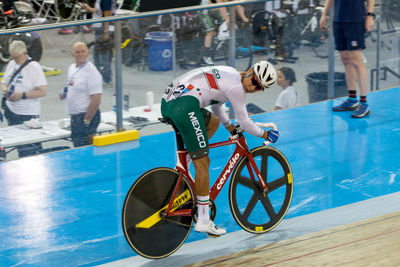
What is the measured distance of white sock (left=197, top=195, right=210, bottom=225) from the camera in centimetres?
555

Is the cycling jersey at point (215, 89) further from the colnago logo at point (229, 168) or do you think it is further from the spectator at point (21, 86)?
the spectator at point (21, 86)

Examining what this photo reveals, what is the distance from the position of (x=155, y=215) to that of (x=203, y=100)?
92 cm

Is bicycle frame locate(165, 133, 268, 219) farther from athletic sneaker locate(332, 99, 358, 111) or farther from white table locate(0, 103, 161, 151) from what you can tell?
athletic sneaker locate(332, 99, 358, 111)

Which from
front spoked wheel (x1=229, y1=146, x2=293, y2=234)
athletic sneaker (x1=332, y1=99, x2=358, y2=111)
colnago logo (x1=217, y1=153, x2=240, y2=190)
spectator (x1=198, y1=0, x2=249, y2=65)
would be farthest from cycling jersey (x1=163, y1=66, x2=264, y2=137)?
athletic sneaker (x1=332, y1=99, x2=358, y2=111)

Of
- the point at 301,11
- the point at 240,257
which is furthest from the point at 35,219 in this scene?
the point at 301,11

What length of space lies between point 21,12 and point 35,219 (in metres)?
9.18

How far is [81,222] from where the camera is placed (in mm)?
6488

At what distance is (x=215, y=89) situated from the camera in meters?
5.48

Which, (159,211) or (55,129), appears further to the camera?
(55,129)

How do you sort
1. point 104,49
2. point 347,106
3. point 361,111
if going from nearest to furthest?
1. point 104,49
2. point 361,111
3. point 347,106

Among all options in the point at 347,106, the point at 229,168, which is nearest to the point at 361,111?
the point at 347,106

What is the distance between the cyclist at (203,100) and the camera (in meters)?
5.39

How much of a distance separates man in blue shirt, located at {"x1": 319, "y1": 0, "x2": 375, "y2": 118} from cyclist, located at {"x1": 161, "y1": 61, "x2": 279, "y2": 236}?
13.3 feet

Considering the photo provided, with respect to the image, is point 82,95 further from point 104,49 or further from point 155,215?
point 155,215
